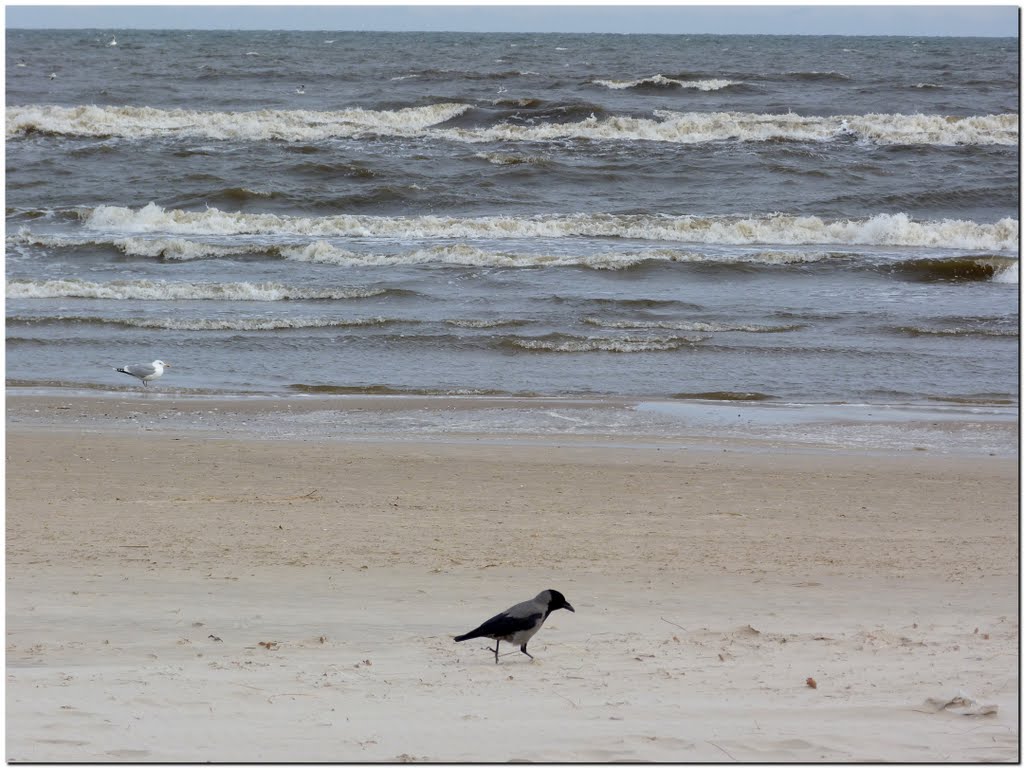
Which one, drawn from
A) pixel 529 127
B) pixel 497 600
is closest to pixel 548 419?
pixel 497 600

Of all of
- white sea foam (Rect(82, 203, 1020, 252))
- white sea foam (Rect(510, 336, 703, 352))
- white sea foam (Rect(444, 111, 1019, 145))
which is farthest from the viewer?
white sea foam (Rect(444, 111, 1019, 145))

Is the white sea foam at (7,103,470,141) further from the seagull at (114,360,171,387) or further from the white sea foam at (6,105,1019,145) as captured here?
the seagull at (114,360,171,387)

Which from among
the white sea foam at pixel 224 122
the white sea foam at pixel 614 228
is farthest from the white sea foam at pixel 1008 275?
the white sea foam at pixel 224 122

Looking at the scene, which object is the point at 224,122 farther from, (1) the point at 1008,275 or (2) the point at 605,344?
(2) the point at 605,344

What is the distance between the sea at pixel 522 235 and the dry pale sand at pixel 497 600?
2883mm

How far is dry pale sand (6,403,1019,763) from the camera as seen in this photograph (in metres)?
3.87

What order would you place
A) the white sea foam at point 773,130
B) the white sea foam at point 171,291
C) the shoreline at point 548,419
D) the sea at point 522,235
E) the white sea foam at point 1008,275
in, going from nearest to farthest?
the shoreline at point 548,419 < the sea at point 522,235 < the white sea foam at point 171,291 < the white sea foam at point 1008,275 < the white sea foam at point 773,130

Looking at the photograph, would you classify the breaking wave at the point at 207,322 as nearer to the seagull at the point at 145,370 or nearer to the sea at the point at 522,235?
the sea at the point at 522,235

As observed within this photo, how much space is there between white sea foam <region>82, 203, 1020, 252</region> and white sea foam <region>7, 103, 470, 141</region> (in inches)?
362

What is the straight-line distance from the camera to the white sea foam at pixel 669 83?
130ft

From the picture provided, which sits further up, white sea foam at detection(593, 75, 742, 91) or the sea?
white sea foam at detection(593, 75, 742, 91)

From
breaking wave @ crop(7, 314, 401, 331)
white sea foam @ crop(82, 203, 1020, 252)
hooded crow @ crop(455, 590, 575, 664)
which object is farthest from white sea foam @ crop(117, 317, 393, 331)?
hooded crow @ crop(455, 590, 575, 664)

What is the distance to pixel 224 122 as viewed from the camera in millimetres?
32250

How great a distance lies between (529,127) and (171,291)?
17499 millimetres
